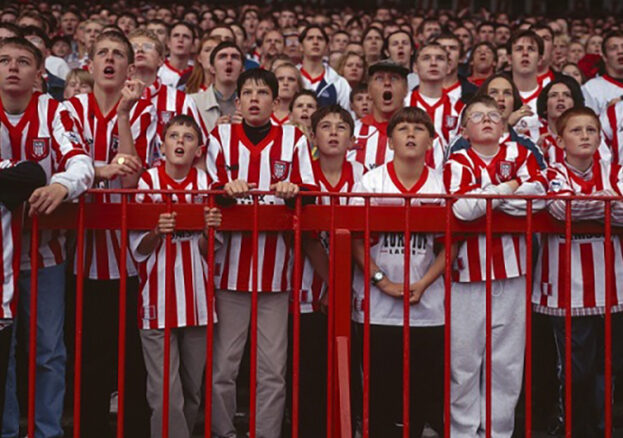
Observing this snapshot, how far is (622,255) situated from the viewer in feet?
16.8

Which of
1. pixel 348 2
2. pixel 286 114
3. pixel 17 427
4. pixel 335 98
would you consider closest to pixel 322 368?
pixel 17 427

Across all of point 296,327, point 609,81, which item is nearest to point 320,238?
point 296,327

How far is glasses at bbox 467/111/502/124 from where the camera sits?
5.40 metres

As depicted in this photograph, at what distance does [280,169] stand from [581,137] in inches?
70.8

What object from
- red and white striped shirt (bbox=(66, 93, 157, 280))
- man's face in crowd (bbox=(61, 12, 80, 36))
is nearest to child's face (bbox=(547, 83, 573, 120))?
red and white striped shirt (bbox=(66, 93, 157, 280))

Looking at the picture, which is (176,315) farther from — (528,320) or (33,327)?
(528,320)

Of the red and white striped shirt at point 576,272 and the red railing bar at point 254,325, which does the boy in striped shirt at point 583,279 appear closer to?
the red and white striped shirt at point 576,272

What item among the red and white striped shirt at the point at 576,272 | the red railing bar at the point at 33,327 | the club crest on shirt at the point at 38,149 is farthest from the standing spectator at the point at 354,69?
the red railing bar at the point at 33,327

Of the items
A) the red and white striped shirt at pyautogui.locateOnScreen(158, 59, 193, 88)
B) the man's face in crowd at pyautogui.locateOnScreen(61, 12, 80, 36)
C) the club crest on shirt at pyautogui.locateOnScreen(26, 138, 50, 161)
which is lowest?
the club crest on shirt at pyautogui.locateOnScreen(26, 138, 50, 161)

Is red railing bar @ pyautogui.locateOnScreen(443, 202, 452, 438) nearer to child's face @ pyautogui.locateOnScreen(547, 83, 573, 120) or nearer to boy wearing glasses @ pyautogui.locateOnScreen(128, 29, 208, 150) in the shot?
boy wearing glasses @ pyautogui.locateOnScreen(128, 29, 208, 150)

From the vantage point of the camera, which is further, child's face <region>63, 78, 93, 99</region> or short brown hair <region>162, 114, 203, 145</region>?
child's face <region>63, 78, 93, 99</region>

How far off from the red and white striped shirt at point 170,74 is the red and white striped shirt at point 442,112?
2.44 metres

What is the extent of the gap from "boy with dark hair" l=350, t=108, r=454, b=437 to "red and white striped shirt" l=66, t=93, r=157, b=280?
57.4 inches

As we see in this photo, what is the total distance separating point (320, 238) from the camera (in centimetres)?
501
